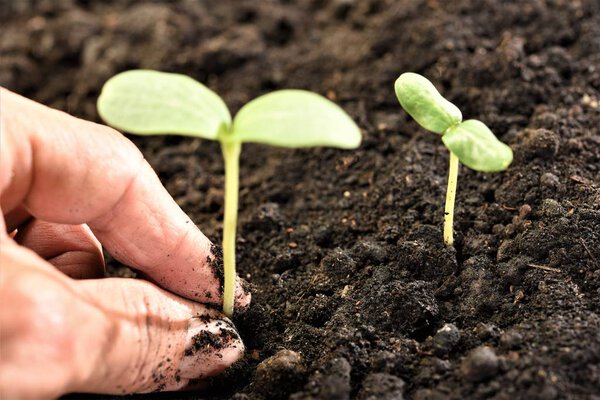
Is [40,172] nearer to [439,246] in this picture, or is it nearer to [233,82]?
[439,246]

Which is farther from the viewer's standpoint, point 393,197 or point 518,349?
point 393,197

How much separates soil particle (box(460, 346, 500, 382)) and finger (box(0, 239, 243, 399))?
20.1 inches

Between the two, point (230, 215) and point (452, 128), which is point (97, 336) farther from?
point (452, 128)

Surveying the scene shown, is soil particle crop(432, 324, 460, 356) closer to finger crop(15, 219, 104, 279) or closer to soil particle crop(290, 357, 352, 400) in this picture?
soil particle crop(290, 357, 352, 400)

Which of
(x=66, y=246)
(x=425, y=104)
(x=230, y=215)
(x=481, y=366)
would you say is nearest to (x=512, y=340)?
(x=481, y=366)

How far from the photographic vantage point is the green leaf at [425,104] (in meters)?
1.42

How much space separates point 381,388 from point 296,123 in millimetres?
574

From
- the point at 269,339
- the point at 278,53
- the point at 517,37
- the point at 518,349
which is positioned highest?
the point at 517,37

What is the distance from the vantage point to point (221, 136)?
1.21m

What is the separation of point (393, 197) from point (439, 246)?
0.25 meters

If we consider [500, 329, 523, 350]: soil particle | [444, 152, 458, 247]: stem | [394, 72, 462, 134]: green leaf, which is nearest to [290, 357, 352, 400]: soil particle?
[500, 329, 523, 350]: soil particle

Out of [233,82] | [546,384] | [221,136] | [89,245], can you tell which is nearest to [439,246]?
[546,384]

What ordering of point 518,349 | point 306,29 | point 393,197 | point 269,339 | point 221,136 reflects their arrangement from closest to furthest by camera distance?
point 221,136 → point 518,349 → point 269,339 → point 393,197 → point 306,29

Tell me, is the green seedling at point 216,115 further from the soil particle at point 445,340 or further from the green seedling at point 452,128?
the soil particle at point 445,340
